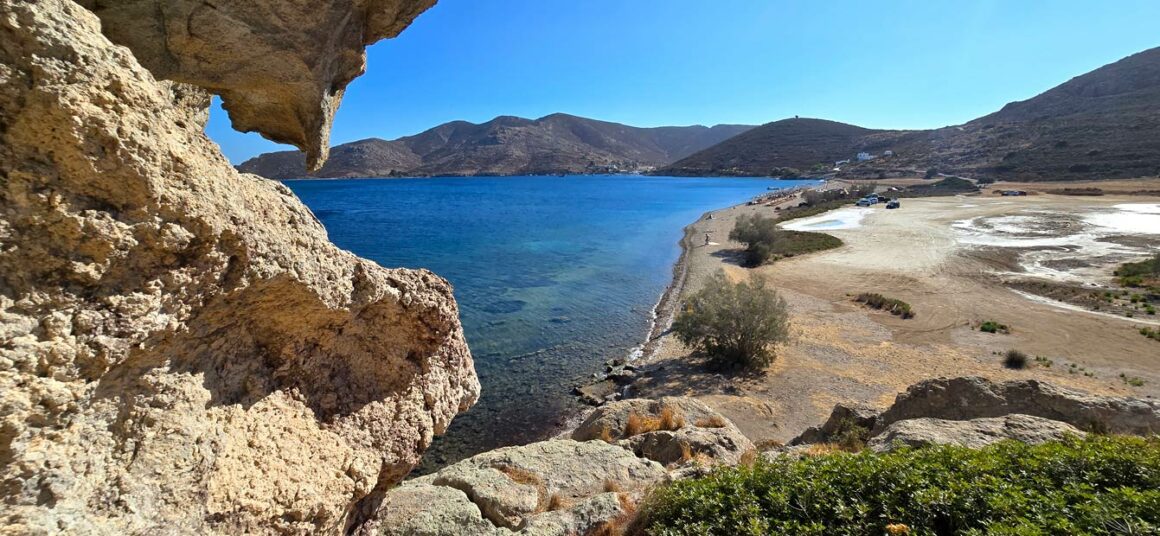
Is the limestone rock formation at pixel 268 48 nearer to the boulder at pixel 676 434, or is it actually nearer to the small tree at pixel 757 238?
the boulder at pixel 676 434

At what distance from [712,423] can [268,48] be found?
34.4 ft

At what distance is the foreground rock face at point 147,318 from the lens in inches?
94.3

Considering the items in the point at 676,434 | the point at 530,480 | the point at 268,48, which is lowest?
the point at 676,434

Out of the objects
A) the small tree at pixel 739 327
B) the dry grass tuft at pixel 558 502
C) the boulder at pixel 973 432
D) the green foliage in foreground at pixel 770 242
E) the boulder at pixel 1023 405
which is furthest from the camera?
the green foliage in foreground at pixel 770 242

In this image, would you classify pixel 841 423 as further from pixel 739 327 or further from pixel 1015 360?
pixel 1015 360

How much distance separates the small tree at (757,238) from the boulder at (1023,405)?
87.6 ft

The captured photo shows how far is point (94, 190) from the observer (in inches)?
104

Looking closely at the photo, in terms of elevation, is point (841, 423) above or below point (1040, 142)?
below

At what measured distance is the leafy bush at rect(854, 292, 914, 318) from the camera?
22.5 meters

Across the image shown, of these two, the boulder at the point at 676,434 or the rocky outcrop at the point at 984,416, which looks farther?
the boulder at the point at 676,434

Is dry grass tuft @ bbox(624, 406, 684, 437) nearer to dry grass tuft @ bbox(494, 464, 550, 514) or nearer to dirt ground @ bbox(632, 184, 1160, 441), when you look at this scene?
dry grass tuft @ bbox(494, 464, 550, 514)

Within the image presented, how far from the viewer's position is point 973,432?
6980 millimetres

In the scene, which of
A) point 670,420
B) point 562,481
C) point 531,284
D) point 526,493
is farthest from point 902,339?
point 531,284

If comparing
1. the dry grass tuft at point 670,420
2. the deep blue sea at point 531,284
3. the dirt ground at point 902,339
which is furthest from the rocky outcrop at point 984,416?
the deep blue sea at point 531,284
